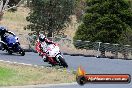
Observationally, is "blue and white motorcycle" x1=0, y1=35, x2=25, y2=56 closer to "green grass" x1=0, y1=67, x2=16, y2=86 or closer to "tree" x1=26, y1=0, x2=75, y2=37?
"green grass" x1=0, y1=67, x2=16, y2=86

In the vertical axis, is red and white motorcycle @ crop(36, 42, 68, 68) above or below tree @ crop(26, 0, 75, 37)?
below

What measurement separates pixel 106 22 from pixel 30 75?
20.6m

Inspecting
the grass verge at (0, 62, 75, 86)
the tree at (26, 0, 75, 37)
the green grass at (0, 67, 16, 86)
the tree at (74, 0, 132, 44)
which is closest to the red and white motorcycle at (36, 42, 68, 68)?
the grass verge at (0, 62, 75, 86)

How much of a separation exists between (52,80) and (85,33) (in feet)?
68.7

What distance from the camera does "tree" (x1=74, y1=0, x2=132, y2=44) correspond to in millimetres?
36719

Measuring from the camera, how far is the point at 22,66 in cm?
1973

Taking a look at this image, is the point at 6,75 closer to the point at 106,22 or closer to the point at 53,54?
the point at 53,54

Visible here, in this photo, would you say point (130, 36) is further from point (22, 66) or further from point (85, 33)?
point (22, 66)

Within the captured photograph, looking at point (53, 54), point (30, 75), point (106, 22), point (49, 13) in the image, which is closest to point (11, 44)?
point (53, 54)

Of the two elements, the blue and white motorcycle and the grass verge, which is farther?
the blue and white motorcycle

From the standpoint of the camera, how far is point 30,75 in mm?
17250

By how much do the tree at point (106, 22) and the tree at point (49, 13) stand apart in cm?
319

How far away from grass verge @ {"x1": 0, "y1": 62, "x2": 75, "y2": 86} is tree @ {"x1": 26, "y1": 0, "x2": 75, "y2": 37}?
2138 cm

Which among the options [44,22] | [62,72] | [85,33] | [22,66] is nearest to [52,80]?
[62,72]
